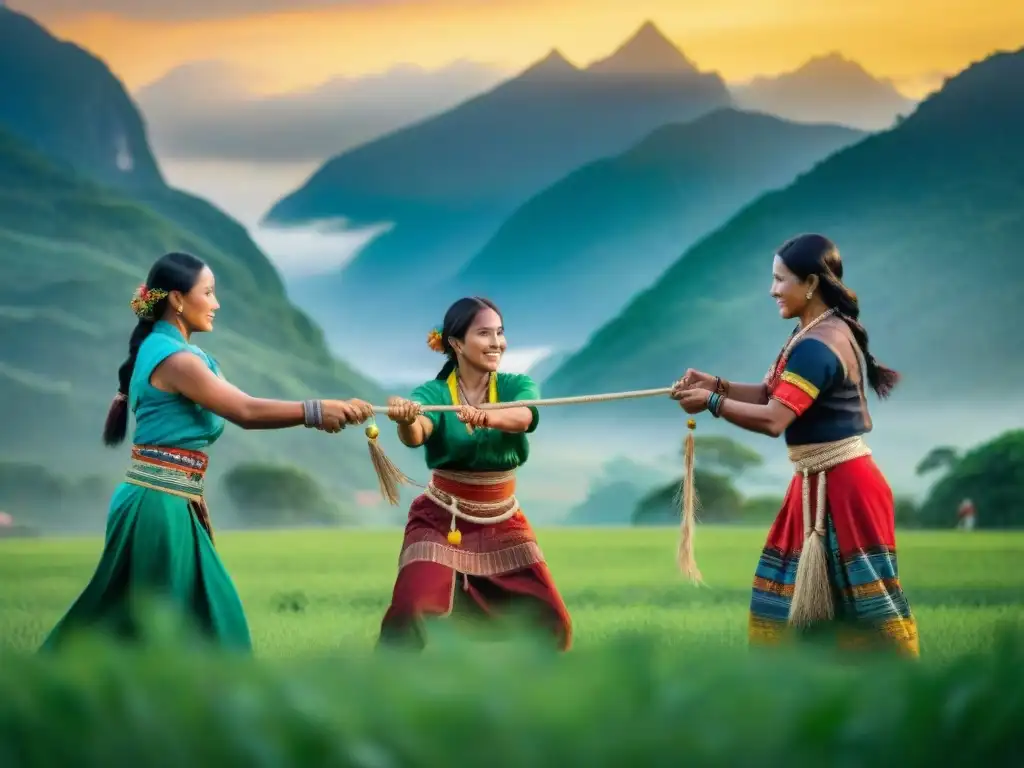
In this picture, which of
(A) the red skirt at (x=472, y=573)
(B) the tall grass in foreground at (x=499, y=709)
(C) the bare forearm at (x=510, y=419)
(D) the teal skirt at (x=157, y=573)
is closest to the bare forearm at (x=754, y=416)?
(C) the bare forearm at (x=510, y=419)

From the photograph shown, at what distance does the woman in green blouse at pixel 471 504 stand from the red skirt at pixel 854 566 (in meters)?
0.76

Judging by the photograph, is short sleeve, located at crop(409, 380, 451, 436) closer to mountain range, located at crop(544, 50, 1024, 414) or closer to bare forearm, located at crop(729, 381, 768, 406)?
bare forearm, located at crop(729, 381, 768, 406)

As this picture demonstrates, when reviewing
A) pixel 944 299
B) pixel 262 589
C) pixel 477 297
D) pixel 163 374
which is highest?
pixel 944 299

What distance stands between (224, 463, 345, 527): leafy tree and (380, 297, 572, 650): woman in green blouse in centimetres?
1465

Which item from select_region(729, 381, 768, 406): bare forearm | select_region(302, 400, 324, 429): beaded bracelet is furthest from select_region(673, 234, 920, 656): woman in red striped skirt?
select_region(302, 400, 324, 429): beaded bracelet

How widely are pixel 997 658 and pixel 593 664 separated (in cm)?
61

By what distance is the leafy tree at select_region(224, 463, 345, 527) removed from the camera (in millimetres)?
19812

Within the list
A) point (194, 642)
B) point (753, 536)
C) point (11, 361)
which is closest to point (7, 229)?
point (11, 361)

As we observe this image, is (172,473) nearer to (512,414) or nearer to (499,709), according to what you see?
(512,414)

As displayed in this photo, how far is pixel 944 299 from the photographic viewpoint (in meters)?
23.3

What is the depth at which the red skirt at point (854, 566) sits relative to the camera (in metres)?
4.86

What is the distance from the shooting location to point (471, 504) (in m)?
5.38

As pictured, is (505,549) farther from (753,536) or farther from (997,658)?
(753,536)

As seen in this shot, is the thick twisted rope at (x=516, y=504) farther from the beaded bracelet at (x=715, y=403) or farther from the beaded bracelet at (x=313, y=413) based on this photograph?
the beaded bracelet at (x=313, y=413)
